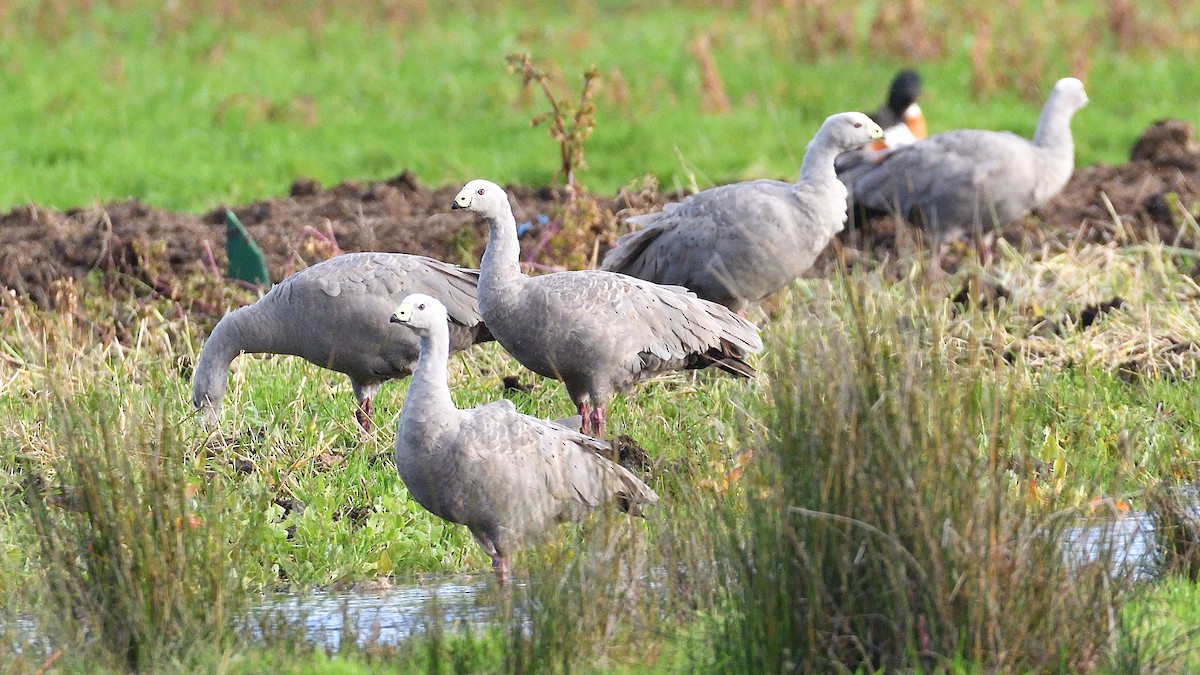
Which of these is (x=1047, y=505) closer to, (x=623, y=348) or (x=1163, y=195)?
(x=623, y=348)

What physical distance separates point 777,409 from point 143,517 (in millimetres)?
1734

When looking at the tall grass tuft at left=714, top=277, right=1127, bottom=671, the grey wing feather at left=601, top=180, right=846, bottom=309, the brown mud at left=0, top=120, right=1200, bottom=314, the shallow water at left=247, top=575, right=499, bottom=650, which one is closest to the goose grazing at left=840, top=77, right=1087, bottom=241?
the brown mud at left=0, top=120, right=1200, bottom=314

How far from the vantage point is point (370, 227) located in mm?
9578

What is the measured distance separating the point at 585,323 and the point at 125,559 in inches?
98.1

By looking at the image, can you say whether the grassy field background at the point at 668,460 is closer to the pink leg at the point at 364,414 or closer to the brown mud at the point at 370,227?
the pink leg at the point at 364,414

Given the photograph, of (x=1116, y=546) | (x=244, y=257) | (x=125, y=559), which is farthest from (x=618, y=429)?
(x=244, y=257)

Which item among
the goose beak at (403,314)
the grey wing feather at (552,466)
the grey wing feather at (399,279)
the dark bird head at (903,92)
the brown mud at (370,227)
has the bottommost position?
the grey wing feather at (552,466)

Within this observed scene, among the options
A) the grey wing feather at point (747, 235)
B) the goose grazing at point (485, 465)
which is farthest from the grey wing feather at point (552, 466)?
the grey wing feather at point (747, 235)

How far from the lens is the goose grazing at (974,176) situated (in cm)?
1043

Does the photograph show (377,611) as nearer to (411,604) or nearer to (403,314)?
(411,604)

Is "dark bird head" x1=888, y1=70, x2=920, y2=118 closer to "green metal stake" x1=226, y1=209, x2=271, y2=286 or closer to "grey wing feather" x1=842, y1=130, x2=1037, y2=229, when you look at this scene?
"grey wing feather" x1=842, y1=130, x2=1037, y2=229

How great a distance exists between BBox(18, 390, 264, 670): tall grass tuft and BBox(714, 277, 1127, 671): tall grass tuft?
144cm

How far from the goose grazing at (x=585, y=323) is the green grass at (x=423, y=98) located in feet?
18.5

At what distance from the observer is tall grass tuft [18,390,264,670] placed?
4.55m
